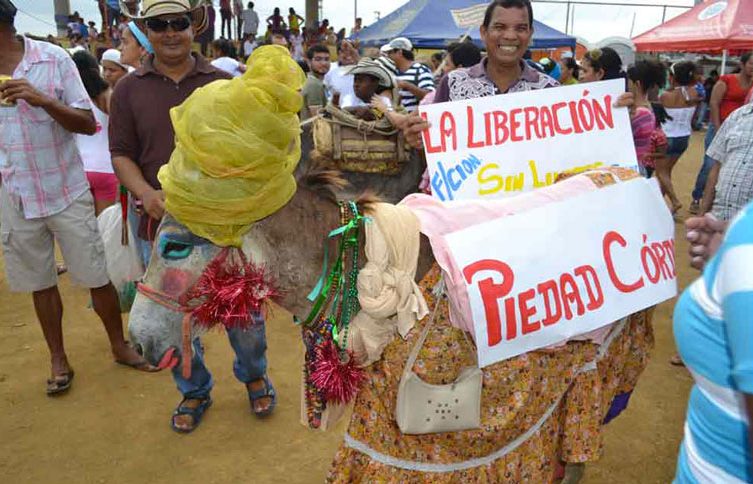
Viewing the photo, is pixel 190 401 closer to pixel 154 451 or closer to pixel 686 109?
pixel 154 451

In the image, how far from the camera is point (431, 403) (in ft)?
6.38

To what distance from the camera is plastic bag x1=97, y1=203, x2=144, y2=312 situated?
3.87m

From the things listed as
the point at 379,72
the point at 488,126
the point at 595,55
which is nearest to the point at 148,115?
the point at 488,126

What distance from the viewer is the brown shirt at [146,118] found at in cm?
322

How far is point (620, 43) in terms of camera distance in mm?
11844

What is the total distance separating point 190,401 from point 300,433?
0.75 meters

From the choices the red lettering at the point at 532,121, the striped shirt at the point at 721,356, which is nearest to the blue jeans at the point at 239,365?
the red lettering at the point at 532,121

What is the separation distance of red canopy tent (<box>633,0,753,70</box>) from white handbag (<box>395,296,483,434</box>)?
35.5ft

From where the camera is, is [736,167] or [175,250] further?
[736,167]

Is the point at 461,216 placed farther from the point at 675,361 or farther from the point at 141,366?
the point at 675,361

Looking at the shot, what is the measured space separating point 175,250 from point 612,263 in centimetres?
160

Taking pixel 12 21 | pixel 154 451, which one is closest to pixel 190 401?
pixel 154 451

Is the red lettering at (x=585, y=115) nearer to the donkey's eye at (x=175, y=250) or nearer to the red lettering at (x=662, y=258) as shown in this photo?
the red lettering at (x=662, y=258)

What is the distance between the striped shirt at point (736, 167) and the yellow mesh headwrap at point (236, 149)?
2.77 meters
